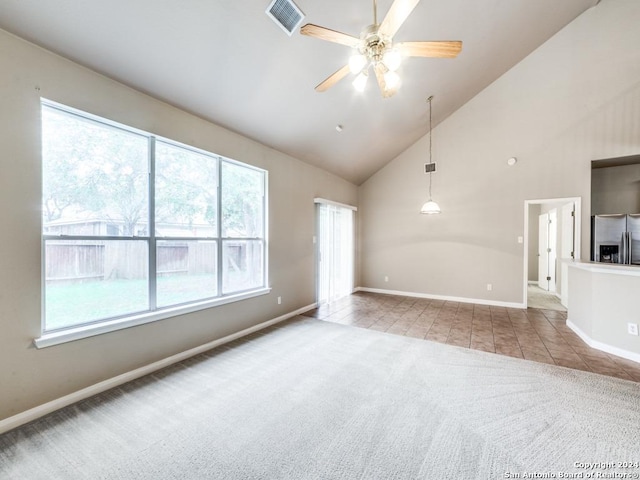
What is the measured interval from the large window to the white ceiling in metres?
0.57

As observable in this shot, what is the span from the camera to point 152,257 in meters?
2.86

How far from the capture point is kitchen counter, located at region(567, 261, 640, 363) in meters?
3.00

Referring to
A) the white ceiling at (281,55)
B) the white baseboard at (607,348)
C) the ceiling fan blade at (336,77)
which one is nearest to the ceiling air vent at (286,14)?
the white ceiling at (281,55)

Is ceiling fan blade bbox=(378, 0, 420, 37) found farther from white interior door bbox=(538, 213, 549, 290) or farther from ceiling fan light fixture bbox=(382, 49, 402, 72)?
white interior door bbox=(538, 213, 549, 290)

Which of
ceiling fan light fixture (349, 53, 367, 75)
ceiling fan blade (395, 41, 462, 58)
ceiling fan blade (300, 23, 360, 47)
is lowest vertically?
ceiling fan light fixture (349, 53, 367, 75)

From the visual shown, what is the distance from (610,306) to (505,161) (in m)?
3.22

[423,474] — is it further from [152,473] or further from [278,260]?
[278,260]

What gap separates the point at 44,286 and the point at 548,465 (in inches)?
152

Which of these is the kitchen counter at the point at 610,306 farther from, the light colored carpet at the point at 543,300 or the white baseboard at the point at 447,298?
the light colored carpet at the point at 543,300

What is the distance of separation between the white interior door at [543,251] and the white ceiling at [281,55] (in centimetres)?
396

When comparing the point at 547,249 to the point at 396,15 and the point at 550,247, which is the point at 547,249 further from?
the point at 396,15

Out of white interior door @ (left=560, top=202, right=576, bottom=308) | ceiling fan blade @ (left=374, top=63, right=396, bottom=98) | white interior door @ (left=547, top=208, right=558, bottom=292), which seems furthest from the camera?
white interior door @ (left=547, top=208, right=558, bottom=292)

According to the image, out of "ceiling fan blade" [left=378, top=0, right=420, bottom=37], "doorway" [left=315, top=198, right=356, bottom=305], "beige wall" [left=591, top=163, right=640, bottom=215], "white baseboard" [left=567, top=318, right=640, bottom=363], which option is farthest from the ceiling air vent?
"beige wall" [left=591, top=163, right=640, bottom=215]

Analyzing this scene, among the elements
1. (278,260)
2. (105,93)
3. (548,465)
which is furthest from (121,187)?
(548,465)
